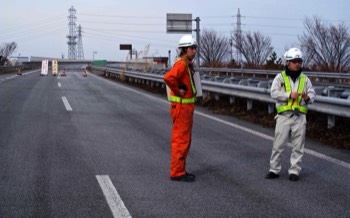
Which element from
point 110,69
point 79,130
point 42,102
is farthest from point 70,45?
point 79,130

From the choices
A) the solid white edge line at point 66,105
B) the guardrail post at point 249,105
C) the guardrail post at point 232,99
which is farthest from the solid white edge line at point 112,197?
the guardrail post at point 232,99

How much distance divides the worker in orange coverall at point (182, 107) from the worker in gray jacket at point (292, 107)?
1.14 m

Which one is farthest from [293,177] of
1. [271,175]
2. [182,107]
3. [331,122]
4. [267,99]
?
[267,99]

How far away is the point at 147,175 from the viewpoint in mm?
6465

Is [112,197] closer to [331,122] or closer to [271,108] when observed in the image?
[331,122]

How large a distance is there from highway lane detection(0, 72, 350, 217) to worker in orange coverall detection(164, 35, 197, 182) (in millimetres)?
204

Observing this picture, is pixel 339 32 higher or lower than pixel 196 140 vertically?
higher

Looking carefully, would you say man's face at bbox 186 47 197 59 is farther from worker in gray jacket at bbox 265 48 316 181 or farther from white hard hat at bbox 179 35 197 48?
worker in gray jacket at bbox 265 48 316 181

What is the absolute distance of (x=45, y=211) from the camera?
4.92m

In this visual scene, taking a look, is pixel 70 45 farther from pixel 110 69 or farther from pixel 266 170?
pixel 266 170

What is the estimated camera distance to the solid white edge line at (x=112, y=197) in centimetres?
489

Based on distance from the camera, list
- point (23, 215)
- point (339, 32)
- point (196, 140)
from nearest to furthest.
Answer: point (23, 215)
point (196, 140)
point (339, 32)

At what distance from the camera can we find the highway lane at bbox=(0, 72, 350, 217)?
506 centimetres

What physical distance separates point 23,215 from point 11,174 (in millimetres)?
1815
